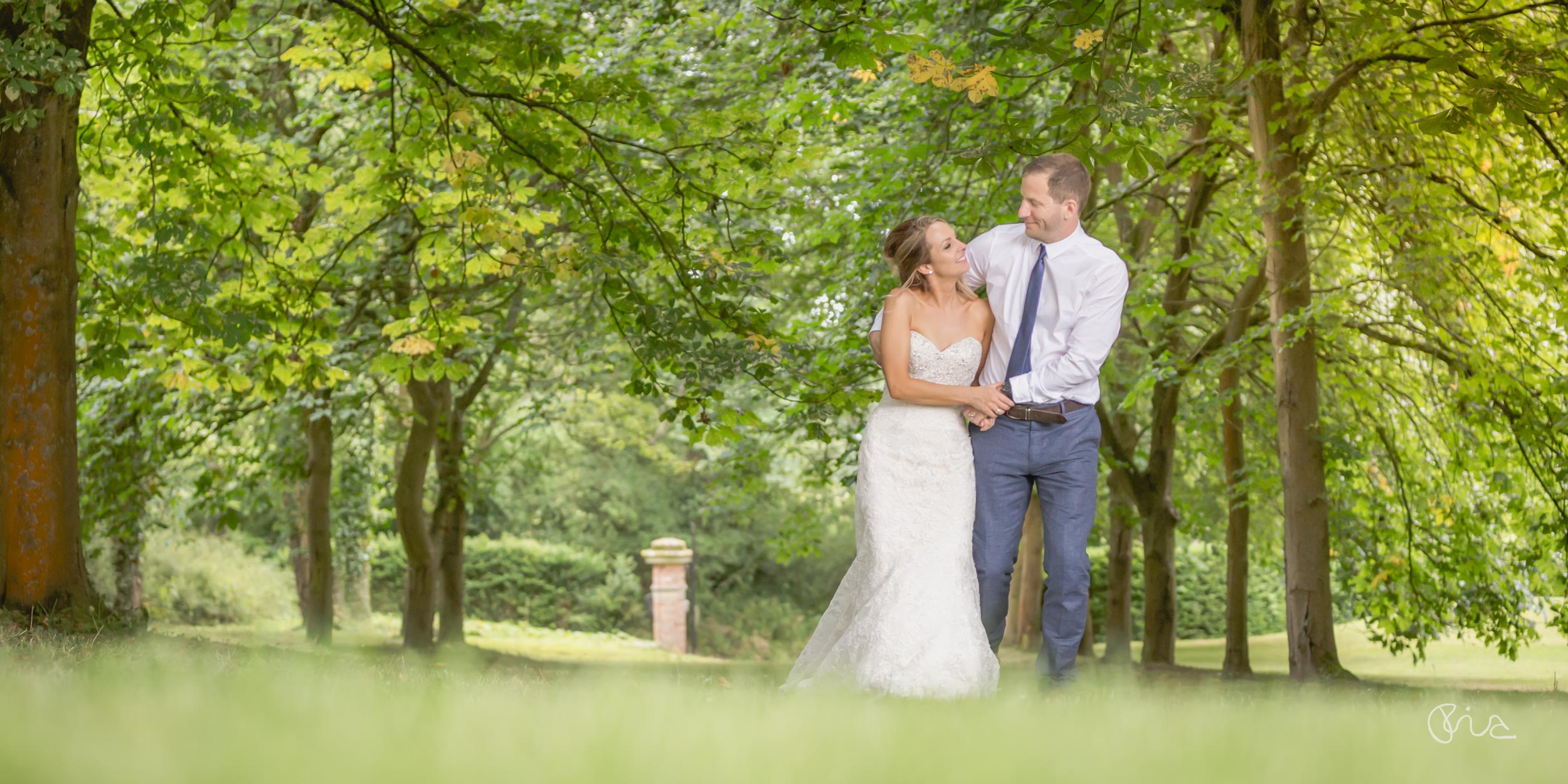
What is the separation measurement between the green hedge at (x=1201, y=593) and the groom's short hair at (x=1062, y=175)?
2050 cm

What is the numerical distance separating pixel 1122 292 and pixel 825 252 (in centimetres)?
709

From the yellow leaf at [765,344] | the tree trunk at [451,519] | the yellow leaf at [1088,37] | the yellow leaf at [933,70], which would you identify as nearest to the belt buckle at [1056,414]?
the yellow leaf at [933,70]

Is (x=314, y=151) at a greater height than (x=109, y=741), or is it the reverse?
(x=314, y=151)

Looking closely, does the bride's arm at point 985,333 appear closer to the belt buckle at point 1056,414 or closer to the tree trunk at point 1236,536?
the belt buckle at point 1056,414

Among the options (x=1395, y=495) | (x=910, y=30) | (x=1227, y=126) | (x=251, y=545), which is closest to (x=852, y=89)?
(x=910, y=30)

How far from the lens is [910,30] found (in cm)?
1151

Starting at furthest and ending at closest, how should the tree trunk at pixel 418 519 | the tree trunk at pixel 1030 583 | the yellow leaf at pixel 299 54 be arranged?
the tree trunk at pixel 1030 583 < the tree trunk at pixel 418 519 < the yellow leaf at pixel 299 54

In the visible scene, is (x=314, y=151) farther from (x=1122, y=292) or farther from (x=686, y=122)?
(x=1122, y=292)

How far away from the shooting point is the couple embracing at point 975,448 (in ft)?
14.4

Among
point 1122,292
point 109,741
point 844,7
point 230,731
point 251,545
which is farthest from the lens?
point 251,545

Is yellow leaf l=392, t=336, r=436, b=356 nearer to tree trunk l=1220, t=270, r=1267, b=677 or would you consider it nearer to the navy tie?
the navy tie

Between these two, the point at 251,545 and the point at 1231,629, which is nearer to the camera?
the point at 1231,629

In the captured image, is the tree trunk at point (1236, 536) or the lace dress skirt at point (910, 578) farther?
the tree trunk at point (1236, 536)

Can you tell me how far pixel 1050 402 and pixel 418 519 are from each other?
1200 centimetres
